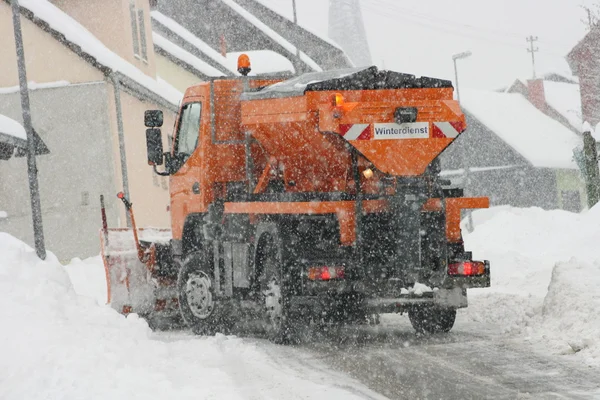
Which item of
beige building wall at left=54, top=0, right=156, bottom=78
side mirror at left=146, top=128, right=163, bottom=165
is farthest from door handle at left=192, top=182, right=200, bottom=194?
beige building wall at left=54, top=0, right=156, bottom=78

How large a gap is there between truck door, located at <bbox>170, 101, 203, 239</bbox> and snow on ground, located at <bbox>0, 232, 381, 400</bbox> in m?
1.60

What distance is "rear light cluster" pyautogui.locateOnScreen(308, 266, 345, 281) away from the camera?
8.95 metres

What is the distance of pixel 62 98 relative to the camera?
2109cm

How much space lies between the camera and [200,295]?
1105cm

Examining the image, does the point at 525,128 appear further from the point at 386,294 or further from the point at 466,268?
the point at 386,294

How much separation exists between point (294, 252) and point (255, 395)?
8.90ft

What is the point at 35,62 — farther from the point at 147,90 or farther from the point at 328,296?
the point at 328,296

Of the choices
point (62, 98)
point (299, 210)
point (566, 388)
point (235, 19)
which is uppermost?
point (235, 19)

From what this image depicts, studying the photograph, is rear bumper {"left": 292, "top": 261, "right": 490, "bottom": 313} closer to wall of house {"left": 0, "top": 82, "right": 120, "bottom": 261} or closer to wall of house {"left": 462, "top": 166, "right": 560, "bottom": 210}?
wall of house {"left": 0, "top": 82, "right": 120, "bottom": 261}

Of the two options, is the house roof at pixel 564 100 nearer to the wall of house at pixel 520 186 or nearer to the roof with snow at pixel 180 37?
the wall of house at pixel 520 186

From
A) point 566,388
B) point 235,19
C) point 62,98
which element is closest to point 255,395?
point 566,388

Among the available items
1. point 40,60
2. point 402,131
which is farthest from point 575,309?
point 40,60

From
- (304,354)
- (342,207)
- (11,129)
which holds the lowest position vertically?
(304,354)

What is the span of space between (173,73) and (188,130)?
20.0m
